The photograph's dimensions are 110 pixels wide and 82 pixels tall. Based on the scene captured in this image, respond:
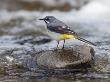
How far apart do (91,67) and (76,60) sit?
1.07 feet

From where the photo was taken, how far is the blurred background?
8727 mm

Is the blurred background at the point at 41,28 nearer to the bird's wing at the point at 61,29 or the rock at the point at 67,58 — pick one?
the rock at the point at 67,58

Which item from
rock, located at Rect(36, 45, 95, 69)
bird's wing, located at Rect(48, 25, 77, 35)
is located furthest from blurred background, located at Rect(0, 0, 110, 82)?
bird's wing, located at Rect(48, 25, 77, 35)

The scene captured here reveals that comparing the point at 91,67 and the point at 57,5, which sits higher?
the point at 57,5

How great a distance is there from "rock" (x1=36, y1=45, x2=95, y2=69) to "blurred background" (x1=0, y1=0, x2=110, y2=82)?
0.63ft

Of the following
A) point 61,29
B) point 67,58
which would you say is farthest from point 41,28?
point 67,58

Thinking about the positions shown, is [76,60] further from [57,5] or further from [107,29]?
[57,5]

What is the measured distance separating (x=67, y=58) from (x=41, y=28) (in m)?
4.86

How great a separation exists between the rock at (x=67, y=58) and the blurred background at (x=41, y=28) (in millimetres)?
191

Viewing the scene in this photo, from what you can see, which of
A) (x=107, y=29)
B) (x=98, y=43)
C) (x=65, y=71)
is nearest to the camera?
(x=65, y=71)

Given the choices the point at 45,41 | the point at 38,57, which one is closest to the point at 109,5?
the point at 45,41

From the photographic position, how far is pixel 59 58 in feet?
29.0

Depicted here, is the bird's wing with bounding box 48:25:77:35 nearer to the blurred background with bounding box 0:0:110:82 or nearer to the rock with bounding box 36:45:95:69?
the rock with bounding box 36:45:95:69

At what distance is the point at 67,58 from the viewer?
8.79 meters
